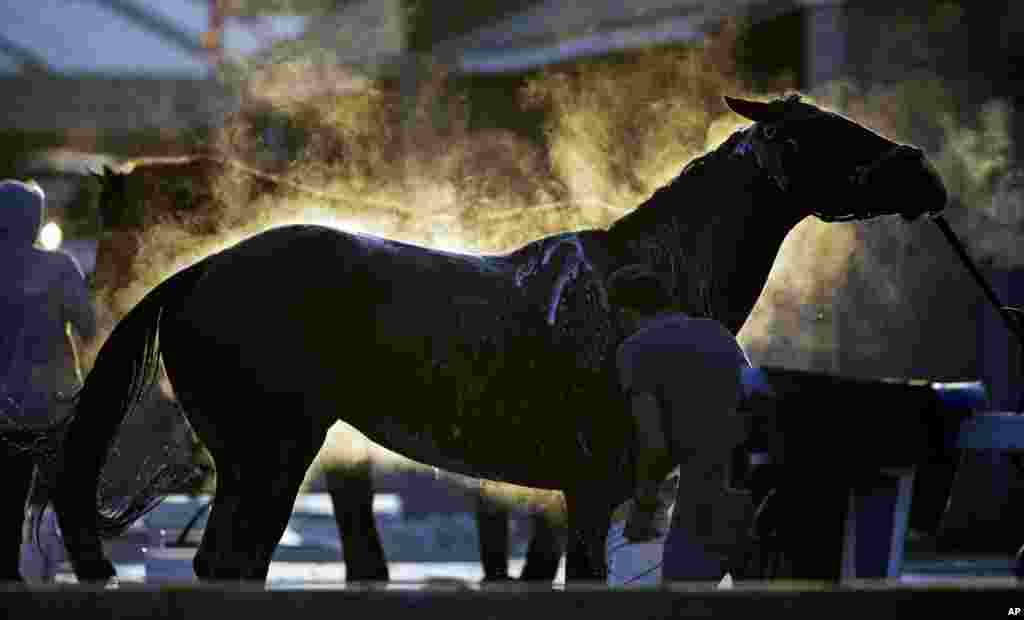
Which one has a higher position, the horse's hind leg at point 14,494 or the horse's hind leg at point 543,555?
the horse's hind leg at point 14,494

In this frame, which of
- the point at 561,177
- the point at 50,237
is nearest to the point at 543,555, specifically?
the point at 561,177

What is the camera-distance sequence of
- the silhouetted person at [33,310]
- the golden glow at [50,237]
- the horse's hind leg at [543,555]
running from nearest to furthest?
the silhouetted person at [33,310] < the horse's hind leg at [543,555] < the golden glow at [50,237]

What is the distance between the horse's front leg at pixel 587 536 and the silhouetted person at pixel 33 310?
2916mm

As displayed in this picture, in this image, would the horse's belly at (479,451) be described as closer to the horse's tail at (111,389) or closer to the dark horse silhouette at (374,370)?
the dark horse silhouette at (374,370)

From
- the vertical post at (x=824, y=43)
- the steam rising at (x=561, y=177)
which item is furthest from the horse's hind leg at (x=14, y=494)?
the vertical post at (x=824, y=43)

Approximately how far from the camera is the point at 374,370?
22.6 feet

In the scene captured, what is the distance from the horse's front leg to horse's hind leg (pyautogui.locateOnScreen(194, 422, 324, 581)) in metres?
0.95

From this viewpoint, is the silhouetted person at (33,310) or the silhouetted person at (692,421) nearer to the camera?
the silhouetted person at (692,421)

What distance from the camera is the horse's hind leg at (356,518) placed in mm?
9875

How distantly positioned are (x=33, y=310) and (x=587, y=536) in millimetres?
3524

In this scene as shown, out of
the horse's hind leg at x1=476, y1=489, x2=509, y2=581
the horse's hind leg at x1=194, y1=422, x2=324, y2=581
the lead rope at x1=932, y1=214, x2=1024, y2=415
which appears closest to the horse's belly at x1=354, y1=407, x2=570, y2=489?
the horse's hind leg at x1=194, y1=422, x2=324, y2=581

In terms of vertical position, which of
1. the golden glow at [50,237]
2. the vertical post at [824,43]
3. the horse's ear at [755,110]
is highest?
the vertical post at [824,43]

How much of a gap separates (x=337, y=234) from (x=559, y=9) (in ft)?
55.1

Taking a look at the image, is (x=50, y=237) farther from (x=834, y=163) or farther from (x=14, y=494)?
A: (x=834, y=163)
